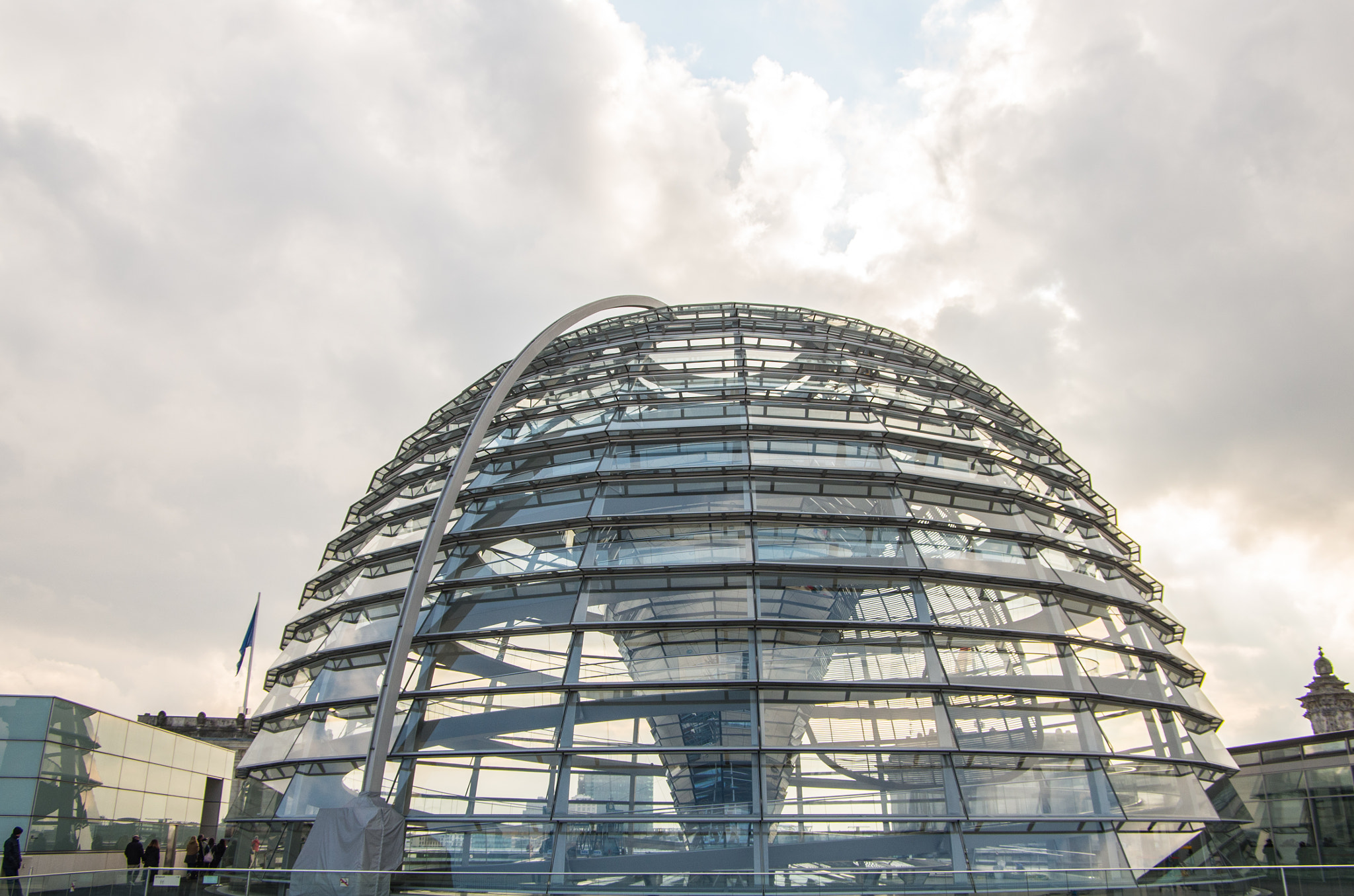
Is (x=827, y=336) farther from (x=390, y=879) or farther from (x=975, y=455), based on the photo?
(x=390, y=879)

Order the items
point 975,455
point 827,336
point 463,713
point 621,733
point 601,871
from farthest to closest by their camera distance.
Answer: point 827,336 < point 975,455 < point 463,713 < point 621,733 < point 601,871

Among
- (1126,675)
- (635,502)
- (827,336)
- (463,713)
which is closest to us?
(463,713)

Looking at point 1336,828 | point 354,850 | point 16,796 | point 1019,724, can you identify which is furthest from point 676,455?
point 1336,828

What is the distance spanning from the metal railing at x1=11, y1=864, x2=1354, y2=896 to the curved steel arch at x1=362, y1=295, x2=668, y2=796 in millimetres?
1427

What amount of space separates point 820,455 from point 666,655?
5635 millimetres

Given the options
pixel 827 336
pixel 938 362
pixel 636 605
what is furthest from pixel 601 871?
pixel 938 362

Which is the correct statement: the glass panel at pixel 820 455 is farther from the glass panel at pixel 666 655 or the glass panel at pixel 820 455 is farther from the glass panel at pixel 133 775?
the glass panel at pixel 133 775

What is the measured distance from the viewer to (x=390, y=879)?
12.3m

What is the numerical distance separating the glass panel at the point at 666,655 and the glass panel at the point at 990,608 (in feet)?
11.4

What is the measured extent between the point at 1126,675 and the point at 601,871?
9479 millimetres

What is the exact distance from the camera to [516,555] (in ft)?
53.8

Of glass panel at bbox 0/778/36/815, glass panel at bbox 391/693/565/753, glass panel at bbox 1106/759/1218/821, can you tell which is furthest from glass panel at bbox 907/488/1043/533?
glass panel at bbox 0/778/36/815

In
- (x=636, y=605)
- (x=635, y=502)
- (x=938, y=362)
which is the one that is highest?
(x=938, y=362)

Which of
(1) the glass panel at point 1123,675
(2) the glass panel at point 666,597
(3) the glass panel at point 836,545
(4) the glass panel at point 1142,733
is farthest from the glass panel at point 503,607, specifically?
(4) the glass panel at point 1142,733
